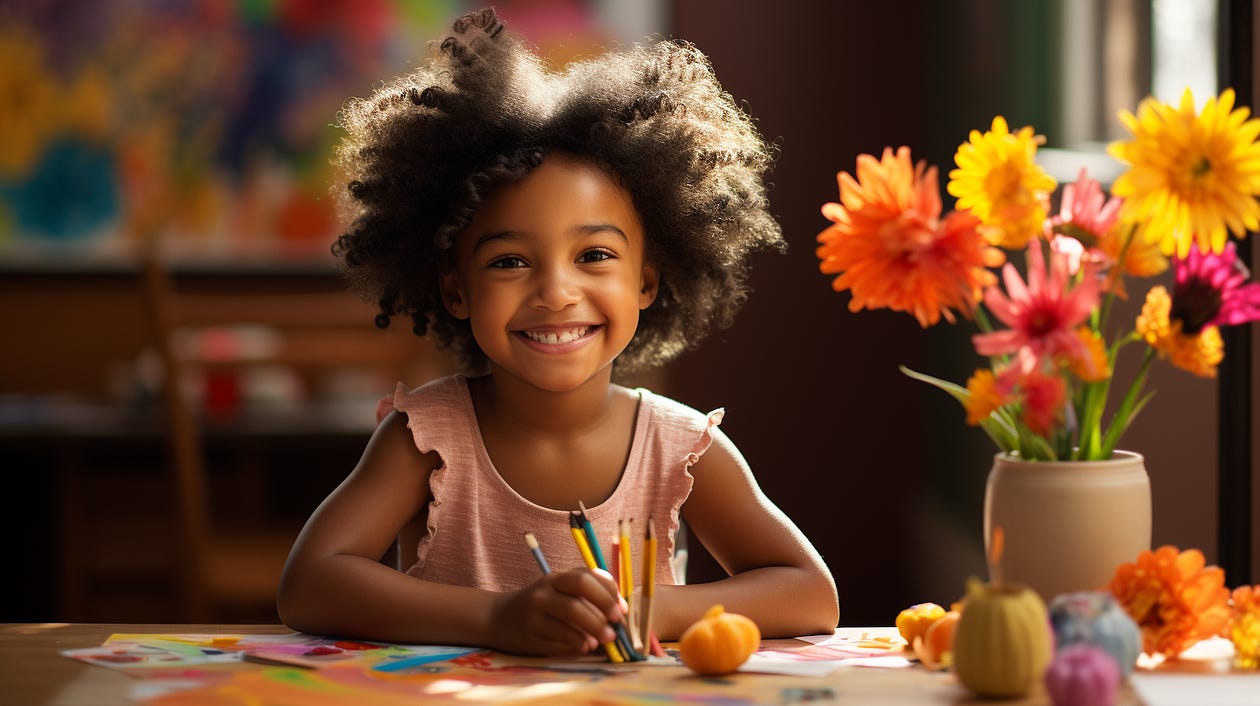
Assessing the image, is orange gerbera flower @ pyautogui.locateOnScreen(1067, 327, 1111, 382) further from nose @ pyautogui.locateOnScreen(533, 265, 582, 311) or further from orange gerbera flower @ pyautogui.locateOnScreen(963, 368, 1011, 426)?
nose @ pyautogui.locateOnScreen(533, 265, 582, 311)

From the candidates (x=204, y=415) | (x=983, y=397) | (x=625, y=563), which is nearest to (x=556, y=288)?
(x=625, y=563)

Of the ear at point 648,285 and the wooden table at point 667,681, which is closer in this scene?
the wooden table at point 667,681

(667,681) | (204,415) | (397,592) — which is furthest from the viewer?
(204,415)

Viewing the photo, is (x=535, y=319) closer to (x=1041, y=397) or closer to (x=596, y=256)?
(x=596, y=256)

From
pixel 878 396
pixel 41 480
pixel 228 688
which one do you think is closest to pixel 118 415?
pixel 41 480

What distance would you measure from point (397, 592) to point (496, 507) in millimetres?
148

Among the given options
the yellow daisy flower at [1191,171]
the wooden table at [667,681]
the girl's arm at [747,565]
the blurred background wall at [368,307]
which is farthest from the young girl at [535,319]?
the blurred background wall at [368,307]

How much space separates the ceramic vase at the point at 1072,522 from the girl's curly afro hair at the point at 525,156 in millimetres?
313

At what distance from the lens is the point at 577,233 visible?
102cm

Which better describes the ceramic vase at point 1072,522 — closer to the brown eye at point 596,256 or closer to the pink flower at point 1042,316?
the pink flower at point 1042,316

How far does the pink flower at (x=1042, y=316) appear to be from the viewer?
0.81m

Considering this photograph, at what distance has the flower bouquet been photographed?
2.68 ft

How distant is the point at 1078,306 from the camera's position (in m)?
0.81

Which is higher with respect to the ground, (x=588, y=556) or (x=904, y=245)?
(x=904, y=245)
